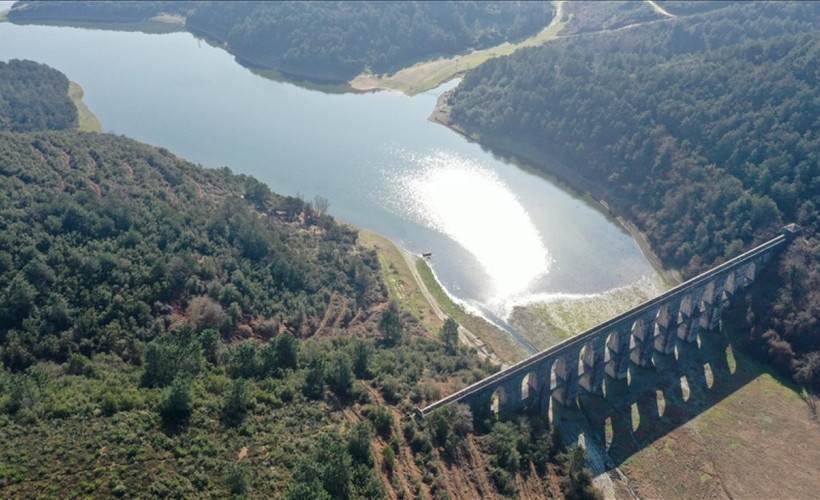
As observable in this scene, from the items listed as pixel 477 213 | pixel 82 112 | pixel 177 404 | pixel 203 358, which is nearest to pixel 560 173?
pixel 477 213

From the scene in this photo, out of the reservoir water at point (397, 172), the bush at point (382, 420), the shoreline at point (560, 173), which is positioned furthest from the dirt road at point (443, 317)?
the shoreline at point (560, 173)

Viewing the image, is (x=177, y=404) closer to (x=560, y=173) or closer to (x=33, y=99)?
(x=560, y=173)

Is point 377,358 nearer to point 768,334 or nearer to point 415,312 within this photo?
point 415,312

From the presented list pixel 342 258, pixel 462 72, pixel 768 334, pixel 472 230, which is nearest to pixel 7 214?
pixel 342 258

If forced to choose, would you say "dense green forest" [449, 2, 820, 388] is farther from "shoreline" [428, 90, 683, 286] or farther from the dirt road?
the dirt road

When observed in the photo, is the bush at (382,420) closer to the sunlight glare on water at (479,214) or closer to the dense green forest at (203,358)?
the dense green forest at (203,358)

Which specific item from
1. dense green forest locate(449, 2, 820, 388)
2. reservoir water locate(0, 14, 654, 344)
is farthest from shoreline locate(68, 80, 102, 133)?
dense green forest locate(449, 2, 820, 388)

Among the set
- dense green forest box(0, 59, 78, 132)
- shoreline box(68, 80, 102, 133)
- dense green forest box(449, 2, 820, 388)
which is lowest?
shoreline box(68, 80, 102, 133)
